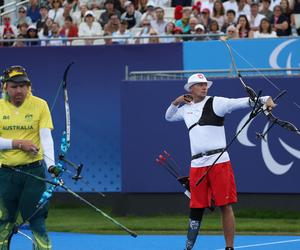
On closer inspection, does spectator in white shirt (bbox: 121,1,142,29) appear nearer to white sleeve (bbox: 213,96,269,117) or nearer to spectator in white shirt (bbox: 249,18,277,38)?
spectator in white shirt (bbox: 249,18,277,38)

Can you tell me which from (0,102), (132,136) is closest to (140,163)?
(132,136)

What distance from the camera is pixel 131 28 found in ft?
67.2

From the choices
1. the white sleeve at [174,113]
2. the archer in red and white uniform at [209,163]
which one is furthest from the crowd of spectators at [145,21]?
the archer in red and white uniform at [209,163]

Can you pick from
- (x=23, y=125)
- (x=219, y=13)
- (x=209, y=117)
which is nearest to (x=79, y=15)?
(x=219, y=13)

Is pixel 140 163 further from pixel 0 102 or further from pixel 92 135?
pixel 0 102

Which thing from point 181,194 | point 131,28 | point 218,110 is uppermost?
point 131,28

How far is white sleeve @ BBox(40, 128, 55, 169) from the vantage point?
1034cm

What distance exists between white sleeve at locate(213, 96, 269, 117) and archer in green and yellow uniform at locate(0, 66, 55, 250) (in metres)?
2.19

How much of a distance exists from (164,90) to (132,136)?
96 centimetres

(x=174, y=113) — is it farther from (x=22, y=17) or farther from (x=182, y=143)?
(x=22, y=17)

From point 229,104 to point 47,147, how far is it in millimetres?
2349

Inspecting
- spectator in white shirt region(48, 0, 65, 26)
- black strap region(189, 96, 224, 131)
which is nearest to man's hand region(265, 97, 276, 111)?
black strap region(189, 96, 224, 131)

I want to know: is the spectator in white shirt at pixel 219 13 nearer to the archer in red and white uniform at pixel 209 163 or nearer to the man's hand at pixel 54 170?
the archer in red and white uniform at pixel 209 163

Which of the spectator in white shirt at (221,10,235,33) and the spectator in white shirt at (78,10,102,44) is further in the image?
the spectator in white shirt at (78,10,102,44)
